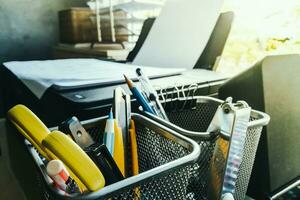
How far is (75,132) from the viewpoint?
39 cm

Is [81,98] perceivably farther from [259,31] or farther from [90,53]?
[90,53]

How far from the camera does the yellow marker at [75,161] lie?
0.90ft

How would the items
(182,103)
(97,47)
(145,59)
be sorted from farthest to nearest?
1. (97,47)
2. (145,59)
3. (182,103)

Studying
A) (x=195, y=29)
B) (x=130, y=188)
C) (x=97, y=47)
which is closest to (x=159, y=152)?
(x=130, y=188)

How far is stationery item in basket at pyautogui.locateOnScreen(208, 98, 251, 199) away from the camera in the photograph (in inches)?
15.8

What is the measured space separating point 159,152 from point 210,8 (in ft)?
1.96

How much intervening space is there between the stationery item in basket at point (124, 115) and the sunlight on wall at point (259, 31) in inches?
21.7

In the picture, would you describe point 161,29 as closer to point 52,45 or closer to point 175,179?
point 175,179

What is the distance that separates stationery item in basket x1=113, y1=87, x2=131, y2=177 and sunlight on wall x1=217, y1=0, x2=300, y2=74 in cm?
55

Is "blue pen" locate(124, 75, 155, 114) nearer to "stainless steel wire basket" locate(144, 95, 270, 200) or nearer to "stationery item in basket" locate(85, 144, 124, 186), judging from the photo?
"stainless steel wire basket" locate(144, 95, 270, 200)

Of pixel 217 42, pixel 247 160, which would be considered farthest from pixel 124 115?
pixel 217 42

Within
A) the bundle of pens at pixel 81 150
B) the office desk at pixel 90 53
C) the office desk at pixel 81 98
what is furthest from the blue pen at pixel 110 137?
the office desk at pixel 90 53

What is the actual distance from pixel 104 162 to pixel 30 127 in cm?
11

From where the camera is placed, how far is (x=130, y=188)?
0.97ft
